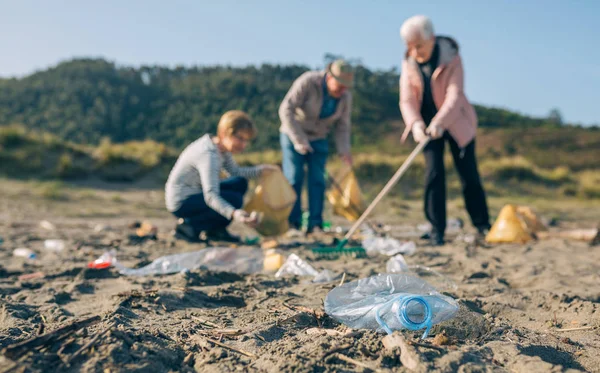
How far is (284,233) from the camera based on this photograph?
473 cm

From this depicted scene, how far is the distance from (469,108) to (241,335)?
10.5ft

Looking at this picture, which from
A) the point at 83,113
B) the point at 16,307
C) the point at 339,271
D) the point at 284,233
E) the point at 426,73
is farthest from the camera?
the point at 83,113

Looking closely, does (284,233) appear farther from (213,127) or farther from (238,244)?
(213,127)

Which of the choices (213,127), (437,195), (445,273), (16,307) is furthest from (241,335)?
(213,127)

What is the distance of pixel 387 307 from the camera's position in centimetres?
202

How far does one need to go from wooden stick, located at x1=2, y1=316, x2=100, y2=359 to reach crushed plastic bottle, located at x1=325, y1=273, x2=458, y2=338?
3.08ft

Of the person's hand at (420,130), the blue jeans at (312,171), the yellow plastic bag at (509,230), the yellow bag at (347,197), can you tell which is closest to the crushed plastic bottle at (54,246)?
the blue jeans at (312,171)

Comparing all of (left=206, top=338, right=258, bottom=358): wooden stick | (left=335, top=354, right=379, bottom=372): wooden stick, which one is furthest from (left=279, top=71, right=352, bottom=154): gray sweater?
(left=335, top=354, right=379, bottom=372): wooden stick

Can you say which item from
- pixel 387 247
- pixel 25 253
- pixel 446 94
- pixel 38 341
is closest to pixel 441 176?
pixel 446 94

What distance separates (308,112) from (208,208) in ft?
4.70

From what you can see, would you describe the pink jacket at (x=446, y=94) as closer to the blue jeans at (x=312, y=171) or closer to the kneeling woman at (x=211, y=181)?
the blue jeans at (x=312, y=171)

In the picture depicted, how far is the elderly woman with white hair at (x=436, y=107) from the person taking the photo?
13.5 feet

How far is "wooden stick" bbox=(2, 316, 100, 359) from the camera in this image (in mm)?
1481

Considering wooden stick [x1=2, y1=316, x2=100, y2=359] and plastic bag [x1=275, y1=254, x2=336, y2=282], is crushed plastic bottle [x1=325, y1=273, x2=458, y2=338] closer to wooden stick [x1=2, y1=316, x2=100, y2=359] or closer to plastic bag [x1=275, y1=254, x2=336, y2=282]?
plastic bag [x1=275, y1=254, x2=336, y2=282]
